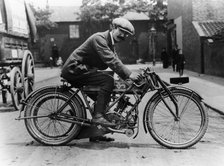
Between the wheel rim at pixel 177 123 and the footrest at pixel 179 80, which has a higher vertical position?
the footrest at pixel 179 80

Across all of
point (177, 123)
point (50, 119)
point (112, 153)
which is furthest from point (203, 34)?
point (112, 153)

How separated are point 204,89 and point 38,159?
9.38 meters

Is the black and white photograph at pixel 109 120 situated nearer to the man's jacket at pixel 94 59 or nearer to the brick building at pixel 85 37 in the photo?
the man's jacket at pixel 94 59

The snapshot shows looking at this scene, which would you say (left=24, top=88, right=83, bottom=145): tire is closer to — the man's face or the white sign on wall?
the man's face

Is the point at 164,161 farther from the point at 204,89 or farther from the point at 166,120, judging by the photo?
the point at 204,89

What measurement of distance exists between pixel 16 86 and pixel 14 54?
1.20m

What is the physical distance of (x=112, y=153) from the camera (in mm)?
5023

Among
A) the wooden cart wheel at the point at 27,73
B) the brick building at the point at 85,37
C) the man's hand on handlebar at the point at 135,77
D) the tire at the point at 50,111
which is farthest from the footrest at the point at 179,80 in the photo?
the brick building at the point at 85,37

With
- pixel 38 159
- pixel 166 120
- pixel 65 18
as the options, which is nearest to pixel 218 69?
pixel 166 120

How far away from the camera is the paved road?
4621 millimetres

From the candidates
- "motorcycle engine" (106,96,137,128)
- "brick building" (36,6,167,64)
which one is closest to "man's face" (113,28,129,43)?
"motorcycle engine" (106,96,137,128)

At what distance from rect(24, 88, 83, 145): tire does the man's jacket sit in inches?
12.2

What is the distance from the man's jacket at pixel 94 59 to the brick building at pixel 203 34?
533 inches

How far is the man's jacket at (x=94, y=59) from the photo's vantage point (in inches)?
201
